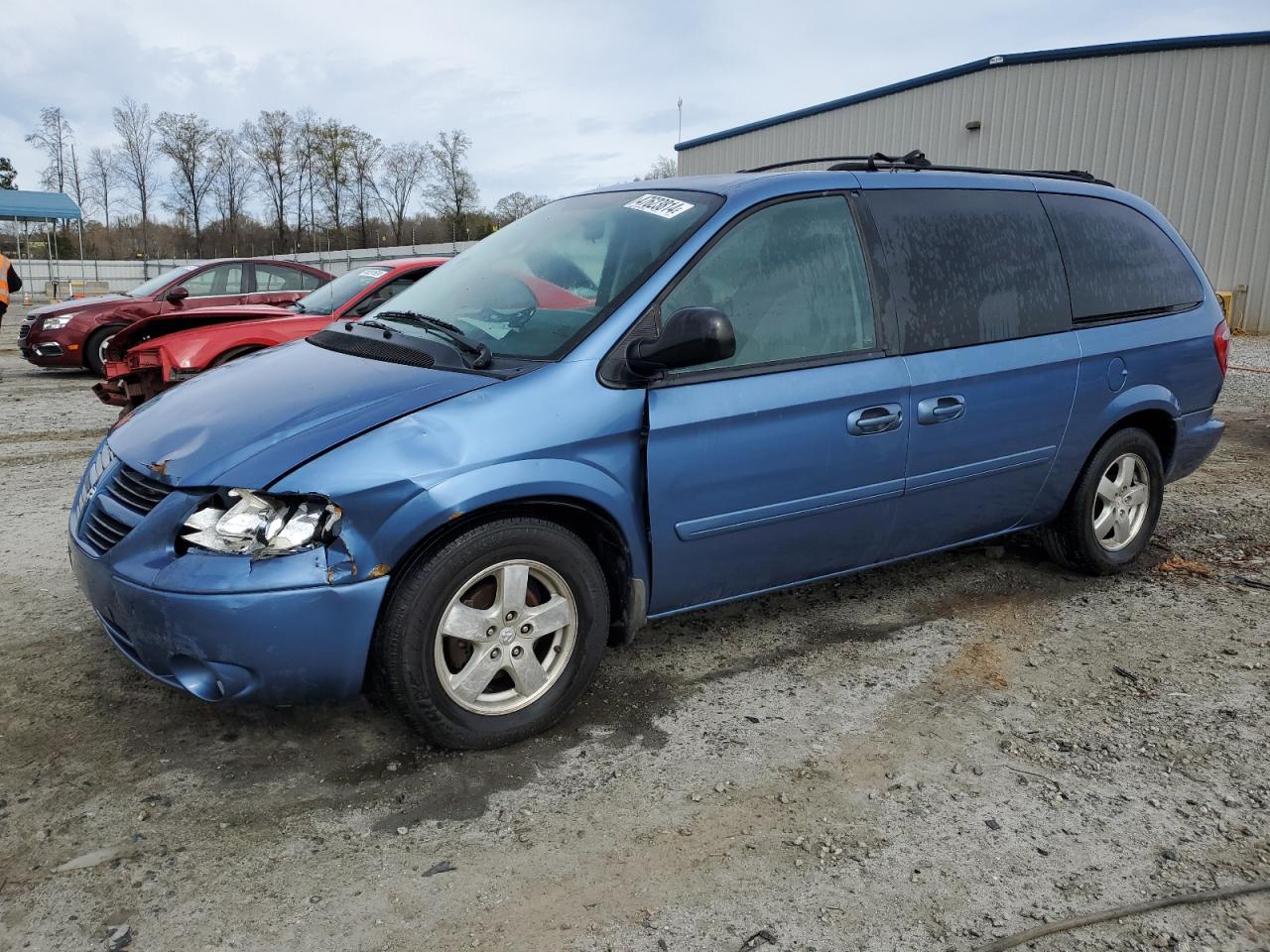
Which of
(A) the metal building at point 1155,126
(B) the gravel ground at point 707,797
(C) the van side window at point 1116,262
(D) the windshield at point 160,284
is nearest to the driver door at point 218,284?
(D) the windshield at point 160,284

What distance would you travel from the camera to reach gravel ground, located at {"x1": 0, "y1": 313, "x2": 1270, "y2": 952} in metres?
2.34

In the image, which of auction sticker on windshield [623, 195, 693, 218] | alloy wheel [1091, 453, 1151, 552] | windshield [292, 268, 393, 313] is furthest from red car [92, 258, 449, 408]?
alloy wheel [1091, 453, 1151, 552]

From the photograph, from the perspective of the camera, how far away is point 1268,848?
2609 mm

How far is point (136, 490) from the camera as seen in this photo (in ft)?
9.83

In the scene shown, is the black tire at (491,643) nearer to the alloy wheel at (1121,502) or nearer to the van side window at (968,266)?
the van side window at (968,266)

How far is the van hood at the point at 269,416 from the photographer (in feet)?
9.23

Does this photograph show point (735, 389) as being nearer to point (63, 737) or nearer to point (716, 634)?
point (716, 634)

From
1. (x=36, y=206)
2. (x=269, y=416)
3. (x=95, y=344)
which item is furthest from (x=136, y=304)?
(x=36, y=206)

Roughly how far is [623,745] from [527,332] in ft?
4.45

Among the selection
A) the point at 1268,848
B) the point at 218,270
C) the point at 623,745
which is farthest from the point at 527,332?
the point at 218,270

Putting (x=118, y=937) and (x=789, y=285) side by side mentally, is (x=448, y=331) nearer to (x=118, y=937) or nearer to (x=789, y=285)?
(x=789, y=285)

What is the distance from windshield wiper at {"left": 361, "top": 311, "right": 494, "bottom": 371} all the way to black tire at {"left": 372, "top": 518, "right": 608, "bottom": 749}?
56 centimetres

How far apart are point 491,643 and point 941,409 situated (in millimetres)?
1891

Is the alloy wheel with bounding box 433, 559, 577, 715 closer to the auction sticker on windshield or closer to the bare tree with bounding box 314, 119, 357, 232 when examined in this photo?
the auction sticker on windshield
